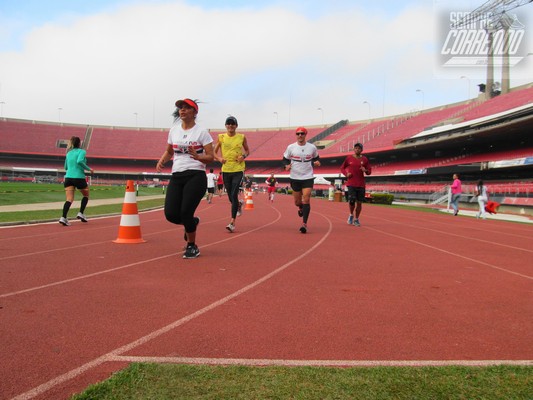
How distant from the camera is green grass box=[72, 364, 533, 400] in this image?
5.73 feet

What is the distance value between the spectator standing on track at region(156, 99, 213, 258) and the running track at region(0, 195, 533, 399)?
54 cm

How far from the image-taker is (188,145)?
530 centimetres

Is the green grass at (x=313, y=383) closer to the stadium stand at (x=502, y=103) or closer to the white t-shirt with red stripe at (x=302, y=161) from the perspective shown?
the white t-shirt with red stripe at (x=302, y=161)

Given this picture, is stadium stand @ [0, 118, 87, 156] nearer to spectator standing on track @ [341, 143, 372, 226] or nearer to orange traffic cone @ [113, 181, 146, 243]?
spectator standing on track @ [341, 143, 372, 226]

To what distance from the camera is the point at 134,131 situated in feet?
262

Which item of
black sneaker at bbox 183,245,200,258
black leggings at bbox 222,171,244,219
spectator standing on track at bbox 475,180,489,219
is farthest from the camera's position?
spectator standing on track at bbox 475,180,489,219

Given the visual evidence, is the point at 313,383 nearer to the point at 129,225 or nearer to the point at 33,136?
the point at 129,225

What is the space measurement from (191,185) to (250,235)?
2.67 m

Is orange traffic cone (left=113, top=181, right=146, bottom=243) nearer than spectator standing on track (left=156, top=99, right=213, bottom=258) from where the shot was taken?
No

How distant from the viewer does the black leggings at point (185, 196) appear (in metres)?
5.16

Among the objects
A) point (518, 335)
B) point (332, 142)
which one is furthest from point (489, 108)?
point (518, 335)

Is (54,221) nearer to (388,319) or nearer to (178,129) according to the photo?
(178,129)

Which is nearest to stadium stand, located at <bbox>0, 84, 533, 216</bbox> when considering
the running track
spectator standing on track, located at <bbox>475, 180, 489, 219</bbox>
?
spectator standing on track, located at <bbox>475, 180, 489, 219</bbox>

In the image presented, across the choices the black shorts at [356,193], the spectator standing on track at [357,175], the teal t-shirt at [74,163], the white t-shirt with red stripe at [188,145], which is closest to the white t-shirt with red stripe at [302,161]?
the spectator standing on track at [357,175]
